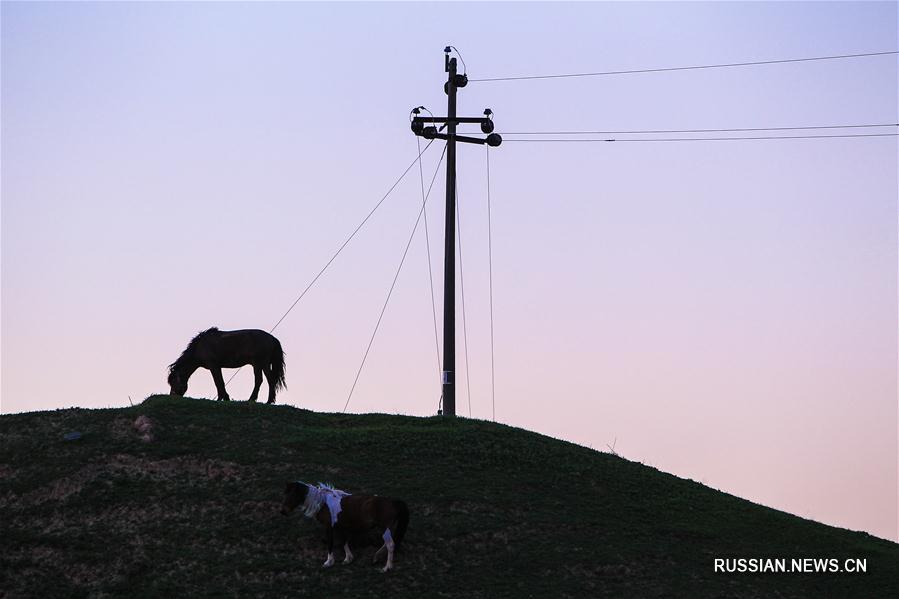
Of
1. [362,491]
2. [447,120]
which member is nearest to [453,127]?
[447,120]

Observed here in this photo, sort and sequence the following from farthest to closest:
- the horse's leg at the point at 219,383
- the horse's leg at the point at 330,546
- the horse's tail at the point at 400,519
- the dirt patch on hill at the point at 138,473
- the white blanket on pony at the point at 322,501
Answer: the horse's leg at the point at 219,383 < the dirt patch on hill at the point at 138,473 < the white blanket on pony at the point at 322,501 < the horse's leg at the point at 330,546 < the horse's tail at the point at 400,519

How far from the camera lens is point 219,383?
35344 mm

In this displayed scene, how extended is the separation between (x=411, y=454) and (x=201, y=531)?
7.38 m

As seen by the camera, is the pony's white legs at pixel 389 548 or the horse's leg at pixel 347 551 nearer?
the pony's white legs at pixel 389 548

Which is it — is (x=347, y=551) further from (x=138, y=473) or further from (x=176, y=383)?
(x=176, y=383)

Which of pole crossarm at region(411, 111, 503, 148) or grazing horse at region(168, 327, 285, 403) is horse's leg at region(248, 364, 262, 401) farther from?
pole crossarm at region(411, 111, 503, 148)

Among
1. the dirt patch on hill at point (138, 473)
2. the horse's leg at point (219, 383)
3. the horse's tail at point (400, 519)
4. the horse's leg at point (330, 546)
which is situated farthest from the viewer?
the horse's leg at point (219, 383)

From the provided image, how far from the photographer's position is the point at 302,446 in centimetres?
2962

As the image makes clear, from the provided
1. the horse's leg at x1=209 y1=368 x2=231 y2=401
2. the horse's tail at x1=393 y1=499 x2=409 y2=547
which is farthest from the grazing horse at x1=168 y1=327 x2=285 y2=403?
the horse's tail at x1=393 y1=499 x2=409 y2=547

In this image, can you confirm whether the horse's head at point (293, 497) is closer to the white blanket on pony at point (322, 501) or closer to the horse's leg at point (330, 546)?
A: the white blanket on pony at point (322, 501)

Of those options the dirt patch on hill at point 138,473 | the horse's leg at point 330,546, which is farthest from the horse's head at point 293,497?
the dirt patch on hill at point 138,473

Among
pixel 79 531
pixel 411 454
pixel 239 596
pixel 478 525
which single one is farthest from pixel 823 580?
pixel 79 531

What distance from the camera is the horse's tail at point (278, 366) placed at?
35.6 m

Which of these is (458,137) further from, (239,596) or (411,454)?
(239,596)
